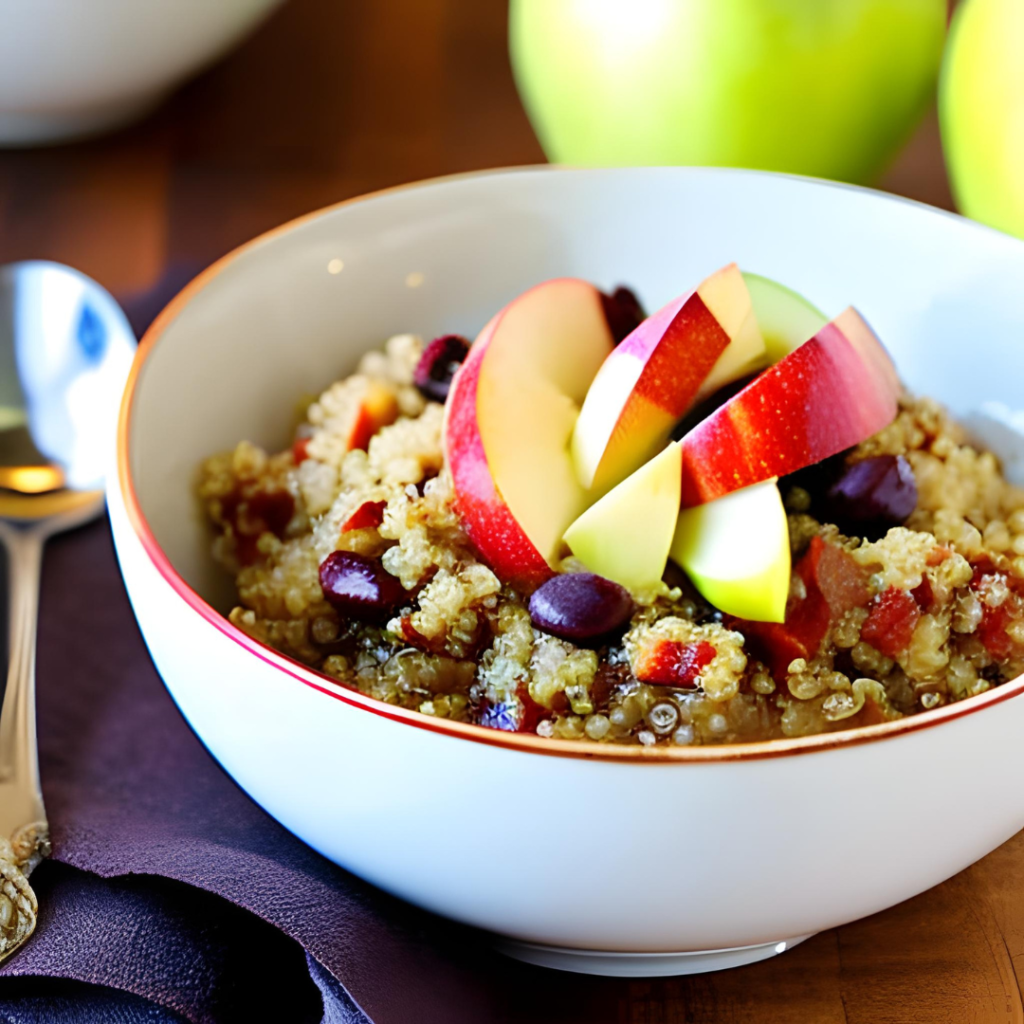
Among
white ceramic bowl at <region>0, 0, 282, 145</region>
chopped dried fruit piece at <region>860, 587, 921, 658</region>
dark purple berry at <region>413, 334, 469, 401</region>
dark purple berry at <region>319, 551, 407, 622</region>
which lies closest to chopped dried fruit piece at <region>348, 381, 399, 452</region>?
dark purple berry at <region>413, 334, 469, 401</region>

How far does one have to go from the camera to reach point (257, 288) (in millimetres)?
976

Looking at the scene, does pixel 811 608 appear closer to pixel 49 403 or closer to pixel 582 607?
pixel 582 607

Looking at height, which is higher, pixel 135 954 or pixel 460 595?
pixel 460 595

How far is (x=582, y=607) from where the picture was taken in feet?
2.33

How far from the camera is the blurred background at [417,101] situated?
3.78 feet

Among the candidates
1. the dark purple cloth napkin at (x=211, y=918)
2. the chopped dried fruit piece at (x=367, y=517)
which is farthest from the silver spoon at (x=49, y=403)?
the chopped dried fruit piece at (x=367, y=517)

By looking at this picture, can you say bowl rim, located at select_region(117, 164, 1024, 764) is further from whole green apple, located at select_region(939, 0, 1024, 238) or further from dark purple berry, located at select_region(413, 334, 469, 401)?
whole green apple, located at select_region(939, 0, 1024, 238)

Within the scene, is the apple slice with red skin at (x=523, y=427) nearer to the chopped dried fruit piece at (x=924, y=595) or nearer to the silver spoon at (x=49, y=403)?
the chopped dried fruit piece at (x=924, y=595)

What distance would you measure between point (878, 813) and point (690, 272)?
63 centimetres

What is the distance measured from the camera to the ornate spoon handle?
2.40 feet

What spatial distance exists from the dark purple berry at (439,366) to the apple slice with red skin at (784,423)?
0.23m

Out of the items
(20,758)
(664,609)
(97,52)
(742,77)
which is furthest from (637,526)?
(97,52)

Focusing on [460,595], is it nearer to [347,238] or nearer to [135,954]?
[135,954]

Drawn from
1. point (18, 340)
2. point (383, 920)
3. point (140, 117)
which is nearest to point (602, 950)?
point (383, 920)
